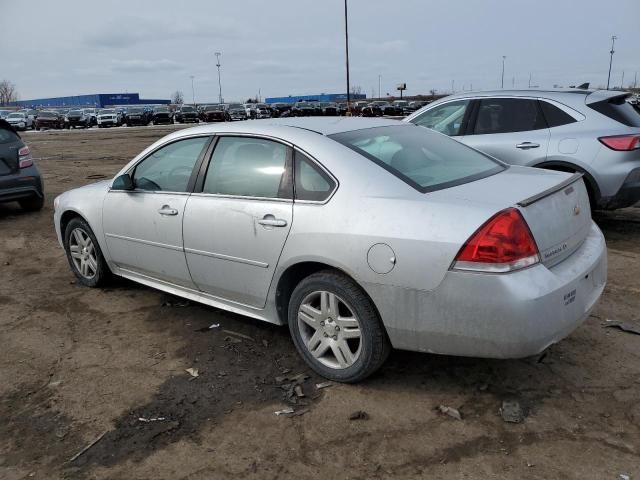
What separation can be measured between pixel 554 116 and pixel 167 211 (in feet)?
14.4

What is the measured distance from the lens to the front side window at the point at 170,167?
4.04 metres

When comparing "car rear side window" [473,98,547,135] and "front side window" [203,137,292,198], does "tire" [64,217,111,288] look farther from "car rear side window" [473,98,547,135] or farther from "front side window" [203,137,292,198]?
"car rear side window" [473,98,547,135]

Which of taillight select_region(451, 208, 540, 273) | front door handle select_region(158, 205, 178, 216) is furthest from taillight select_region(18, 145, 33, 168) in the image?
taillight select_region(451, 208, 540, 273)

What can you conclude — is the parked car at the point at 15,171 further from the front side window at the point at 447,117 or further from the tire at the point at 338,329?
the tire at the point at 338,329

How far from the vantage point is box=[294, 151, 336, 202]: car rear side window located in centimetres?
320

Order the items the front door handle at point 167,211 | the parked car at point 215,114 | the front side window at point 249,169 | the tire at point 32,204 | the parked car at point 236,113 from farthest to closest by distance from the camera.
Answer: the parked car at point 236,113
the parked car at point 215,114
the tire at point 32,204
the front door handle at point 167,211
the front side window at point 249,169

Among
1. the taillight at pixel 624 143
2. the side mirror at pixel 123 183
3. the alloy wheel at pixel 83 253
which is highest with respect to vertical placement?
the taillight at pixel 624 143

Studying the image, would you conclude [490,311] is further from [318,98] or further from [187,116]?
[318,98]

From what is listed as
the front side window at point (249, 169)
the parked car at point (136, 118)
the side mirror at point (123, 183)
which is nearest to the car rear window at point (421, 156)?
the front side window at point (249, 169)

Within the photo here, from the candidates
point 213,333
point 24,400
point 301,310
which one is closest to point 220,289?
point 213,333

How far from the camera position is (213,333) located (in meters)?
4.11

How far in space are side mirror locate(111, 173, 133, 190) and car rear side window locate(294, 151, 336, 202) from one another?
1.67 m

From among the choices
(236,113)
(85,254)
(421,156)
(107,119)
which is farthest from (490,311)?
(107,119)

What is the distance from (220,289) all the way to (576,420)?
2.29m
